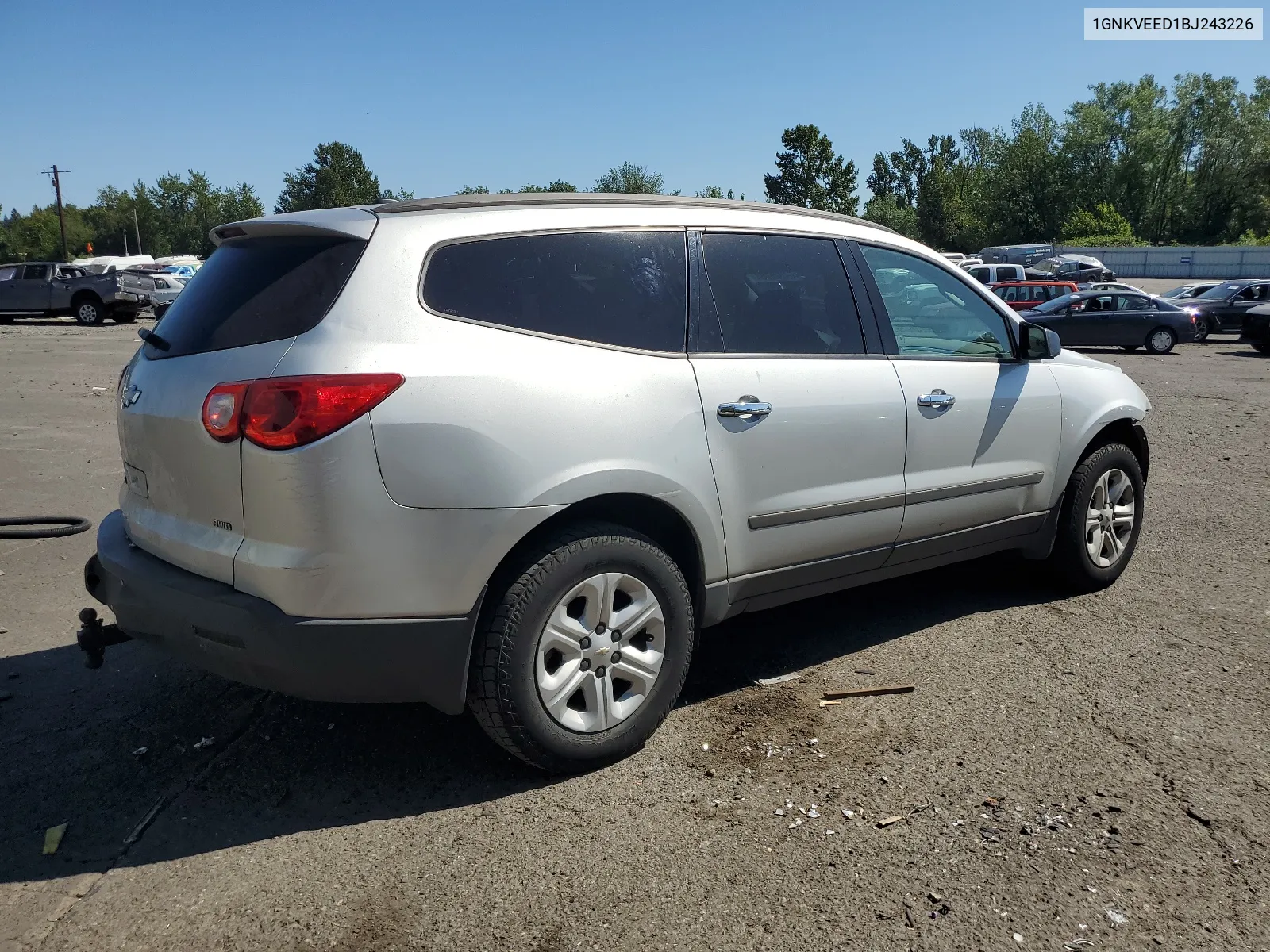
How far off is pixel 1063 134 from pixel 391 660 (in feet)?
349

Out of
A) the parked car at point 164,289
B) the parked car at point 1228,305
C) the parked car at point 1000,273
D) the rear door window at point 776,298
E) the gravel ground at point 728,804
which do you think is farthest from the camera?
the parked car at point 1000,273

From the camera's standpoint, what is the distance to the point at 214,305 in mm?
3314

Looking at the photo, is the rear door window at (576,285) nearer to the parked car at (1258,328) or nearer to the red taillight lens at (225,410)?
the red taillight lens at (225,410)

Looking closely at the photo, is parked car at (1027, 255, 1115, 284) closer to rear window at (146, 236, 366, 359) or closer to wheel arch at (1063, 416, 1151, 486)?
wheel arch at (1063, 416, 1151, 486)

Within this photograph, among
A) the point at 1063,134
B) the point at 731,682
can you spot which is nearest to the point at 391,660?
the point at 731,682

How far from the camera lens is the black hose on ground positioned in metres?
6.18

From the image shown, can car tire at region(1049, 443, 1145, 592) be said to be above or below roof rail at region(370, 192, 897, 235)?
below

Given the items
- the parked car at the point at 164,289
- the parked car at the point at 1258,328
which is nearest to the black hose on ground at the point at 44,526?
the parked car at the point at 1258,328

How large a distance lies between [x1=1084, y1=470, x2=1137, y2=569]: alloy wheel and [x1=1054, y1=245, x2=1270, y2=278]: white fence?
68.1m

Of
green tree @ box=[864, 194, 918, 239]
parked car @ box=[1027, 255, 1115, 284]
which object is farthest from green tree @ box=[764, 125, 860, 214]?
parked car @ box=[1027, 255, 1115, 284]

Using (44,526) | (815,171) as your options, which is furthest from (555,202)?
(815,171)

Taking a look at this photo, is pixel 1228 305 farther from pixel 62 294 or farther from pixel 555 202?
pixel 62 294

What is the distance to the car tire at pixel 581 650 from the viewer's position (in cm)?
309

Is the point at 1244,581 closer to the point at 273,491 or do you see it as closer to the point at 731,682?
the point at 731,682
